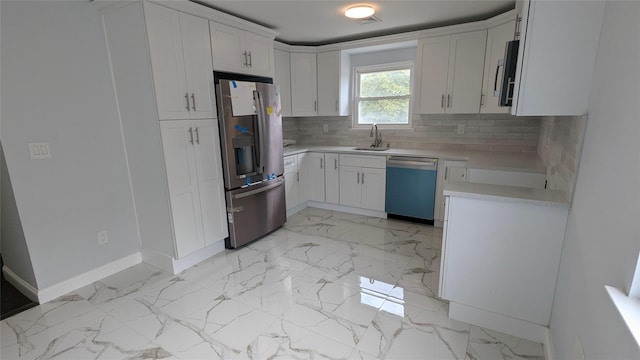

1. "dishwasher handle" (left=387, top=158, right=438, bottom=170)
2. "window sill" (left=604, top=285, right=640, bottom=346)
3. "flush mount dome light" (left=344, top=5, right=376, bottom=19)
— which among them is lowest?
"dishwasher handle" (left=387, top=158, right=438, bottom=170)

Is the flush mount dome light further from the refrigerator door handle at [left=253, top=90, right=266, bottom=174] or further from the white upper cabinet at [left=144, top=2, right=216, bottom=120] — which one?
the white upper cabinet at [left=144, top=2, right=216, bottom=120]

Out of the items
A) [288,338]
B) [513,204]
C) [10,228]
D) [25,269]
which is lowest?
[288,338]

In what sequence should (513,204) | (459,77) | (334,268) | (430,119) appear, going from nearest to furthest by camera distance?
1. (513,204)
2. (334,268)
3. (459,77)
4. (430,119)

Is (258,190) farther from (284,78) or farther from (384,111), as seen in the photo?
(384,111)

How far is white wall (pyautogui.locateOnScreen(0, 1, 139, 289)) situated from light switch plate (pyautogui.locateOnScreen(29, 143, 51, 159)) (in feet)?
0.10

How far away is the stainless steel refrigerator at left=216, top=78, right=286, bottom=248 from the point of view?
2.90 meters

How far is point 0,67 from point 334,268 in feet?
9.32

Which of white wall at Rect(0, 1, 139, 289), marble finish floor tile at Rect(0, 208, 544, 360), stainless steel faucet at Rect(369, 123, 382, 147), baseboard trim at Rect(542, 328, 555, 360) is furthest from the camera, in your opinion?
stainless steel faucet at Rect(369, 123, 382, 147)

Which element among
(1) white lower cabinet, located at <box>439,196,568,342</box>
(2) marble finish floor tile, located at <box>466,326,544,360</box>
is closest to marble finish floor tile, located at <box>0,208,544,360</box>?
(2) marble finish floor tile, located at <box>466,326,544,360</box>

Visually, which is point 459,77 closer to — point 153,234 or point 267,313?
point 267,313

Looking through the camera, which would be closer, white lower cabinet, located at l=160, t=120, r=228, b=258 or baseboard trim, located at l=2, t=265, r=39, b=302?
baseboard trim, located at l=2, t=265, r=39, b=302

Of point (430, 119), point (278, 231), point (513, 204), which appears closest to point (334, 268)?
point (278, 231)

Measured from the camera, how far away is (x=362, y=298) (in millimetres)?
2307

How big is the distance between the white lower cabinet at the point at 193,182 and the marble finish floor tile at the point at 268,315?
311 millimetres
